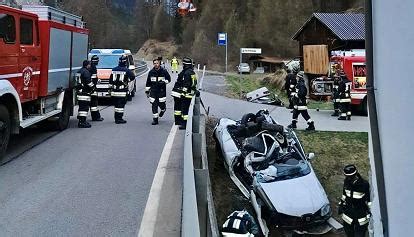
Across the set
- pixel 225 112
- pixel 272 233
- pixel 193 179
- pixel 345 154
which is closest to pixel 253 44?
pixel 225 112

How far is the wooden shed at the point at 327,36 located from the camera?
25.9 m

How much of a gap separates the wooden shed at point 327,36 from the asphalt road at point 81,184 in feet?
54.5

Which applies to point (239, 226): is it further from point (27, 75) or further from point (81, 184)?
point (27, 75)

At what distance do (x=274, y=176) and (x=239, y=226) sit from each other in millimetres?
1901

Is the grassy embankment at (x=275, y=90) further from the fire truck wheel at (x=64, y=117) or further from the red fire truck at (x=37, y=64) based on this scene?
the red fire truck at (x=37, y=64)

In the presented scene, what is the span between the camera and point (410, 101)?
2.08 m

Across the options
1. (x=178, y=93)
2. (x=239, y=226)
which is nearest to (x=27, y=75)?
(x=178, y=93)

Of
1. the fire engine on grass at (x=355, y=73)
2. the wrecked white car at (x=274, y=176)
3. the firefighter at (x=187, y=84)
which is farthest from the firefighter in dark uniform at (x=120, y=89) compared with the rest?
the fire engine on grass at (x=355, y=73)

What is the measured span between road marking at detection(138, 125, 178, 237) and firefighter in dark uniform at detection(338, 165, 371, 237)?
263cm

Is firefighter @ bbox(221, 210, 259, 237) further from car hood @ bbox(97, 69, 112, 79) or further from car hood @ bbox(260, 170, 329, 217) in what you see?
car hood @ bbox(97, 69, 112, 79)

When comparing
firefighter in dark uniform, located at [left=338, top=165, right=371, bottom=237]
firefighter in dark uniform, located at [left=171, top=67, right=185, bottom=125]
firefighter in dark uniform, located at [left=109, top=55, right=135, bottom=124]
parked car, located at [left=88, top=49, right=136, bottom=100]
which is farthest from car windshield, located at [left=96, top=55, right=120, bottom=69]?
firefighter in dark uniform, located at [left=338, top=165, right=371, bottom=237]

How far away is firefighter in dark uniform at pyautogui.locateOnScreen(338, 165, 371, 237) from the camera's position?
670 centimetres

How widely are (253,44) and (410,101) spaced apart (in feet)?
214

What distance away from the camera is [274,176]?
8172 millimetres
